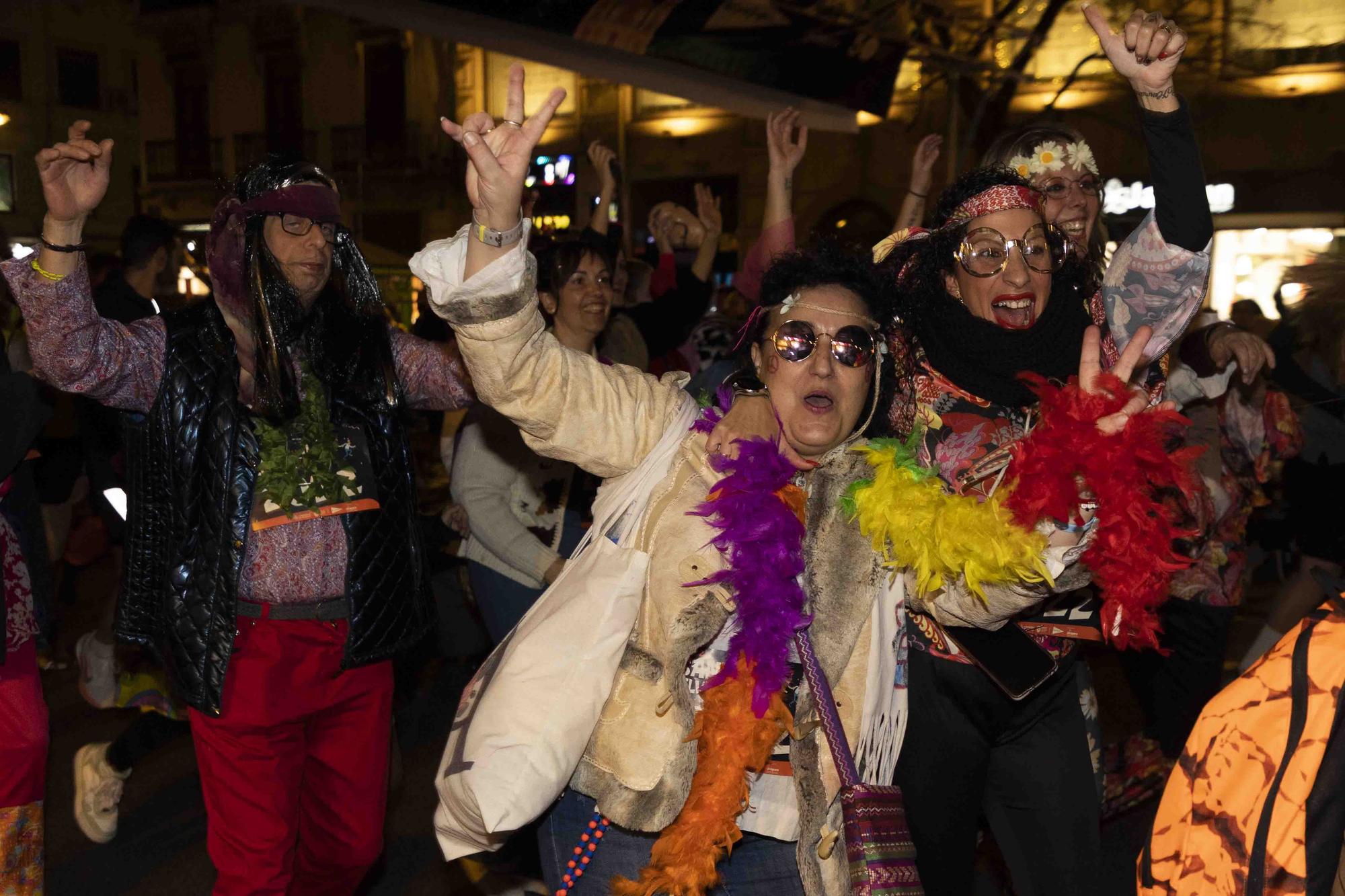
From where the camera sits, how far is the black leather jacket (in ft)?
10.0

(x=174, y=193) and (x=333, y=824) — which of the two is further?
(x=174, y=193)

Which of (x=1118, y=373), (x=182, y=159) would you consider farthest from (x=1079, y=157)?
(x=182, y=159)

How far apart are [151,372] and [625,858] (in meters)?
1.65

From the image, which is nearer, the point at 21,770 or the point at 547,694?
the point at 547,694

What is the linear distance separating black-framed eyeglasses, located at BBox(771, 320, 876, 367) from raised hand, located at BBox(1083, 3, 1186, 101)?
0.74 meters

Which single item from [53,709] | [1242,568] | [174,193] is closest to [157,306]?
[53,709]

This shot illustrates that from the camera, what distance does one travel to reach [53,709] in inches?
240

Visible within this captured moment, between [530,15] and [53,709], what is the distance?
4.11 m

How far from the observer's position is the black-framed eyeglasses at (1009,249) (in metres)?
2.92

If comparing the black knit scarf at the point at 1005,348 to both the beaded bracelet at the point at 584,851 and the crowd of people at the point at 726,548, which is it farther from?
the beaded bracelet at the point at 584,851

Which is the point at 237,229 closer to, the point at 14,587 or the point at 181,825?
the point at 14,587

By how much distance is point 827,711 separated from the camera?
2.46 m

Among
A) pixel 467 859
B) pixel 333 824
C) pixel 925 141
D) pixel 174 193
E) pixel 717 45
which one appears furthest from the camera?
pixel 174 193

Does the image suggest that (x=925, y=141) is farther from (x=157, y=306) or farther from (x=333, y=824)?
(x=157, y=306)
